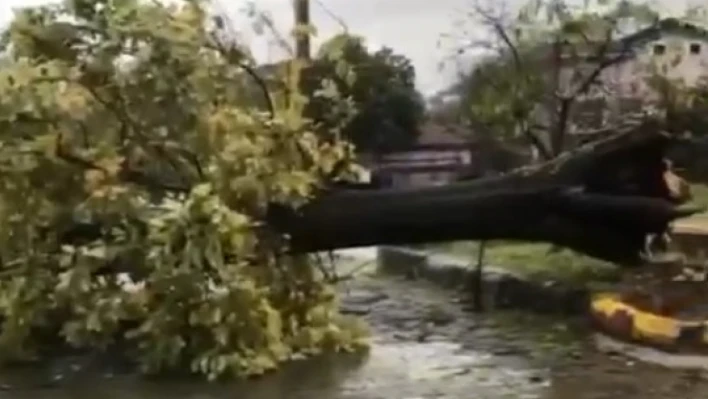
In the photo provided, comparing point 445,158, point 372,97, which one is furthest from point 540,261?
point 372,97

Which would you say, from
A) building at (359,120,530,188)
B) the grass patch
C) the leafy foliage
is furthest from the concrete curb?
the leafy foliage

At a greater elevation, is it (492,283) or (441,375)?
(492,283)

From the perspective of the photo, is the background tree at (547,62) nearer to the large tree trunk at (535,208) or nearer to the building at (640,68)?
the building at (640,68)

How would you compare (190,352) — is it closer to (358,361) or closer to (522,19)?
(358,361)

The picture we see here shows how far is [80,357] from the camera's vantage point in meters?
4.32

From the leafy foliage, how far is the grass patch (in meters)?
0.98

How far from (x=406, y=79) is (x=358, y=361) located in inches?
67.5

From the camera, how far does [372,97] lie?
5.38 metres

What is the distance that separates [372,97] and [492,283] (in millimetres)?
902

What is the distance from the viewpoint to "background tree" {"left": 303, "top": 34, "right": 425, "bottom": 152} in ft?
15.9

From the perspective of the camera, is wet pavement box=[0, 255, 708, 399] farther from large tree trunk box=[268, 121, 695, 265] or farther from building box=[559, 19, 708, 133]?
building box=[559, 19, 708, 133]

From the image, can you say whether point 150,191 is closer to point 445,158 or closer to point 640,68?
point 445,158

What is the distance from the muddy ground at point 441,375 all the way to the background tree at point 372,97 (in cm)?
89

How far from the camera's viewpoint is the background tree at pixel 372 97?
483 centimetres
